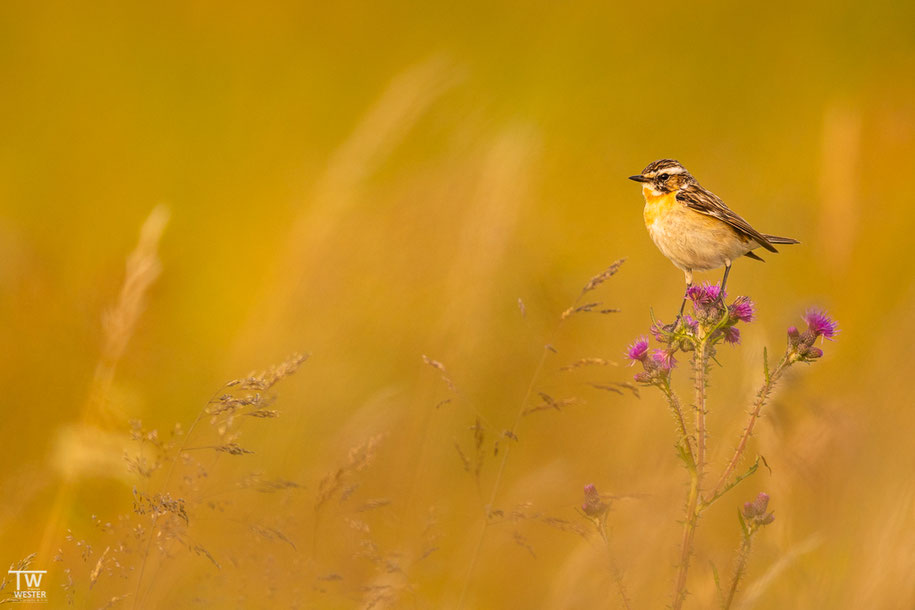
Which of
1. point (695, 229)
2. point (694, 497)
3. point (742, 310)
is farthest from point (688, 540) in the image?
point (695, 229)

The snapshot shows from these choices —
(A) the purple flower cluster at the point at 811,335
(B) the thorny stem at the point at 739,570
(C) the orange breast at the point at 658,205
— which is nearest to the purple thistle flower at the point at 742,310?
(A) the purple flower cluster at the point at 811,335

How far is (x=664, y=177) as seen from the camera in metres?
2.75

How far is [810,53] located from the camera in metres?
9.77

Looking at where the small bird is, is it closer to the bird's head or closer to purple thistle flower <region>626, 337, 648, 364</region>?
the bird's head

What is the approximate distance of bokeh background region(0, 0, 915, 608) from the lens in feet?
9.40

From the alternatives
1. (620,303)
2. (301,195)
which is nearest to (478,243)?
(620,303)

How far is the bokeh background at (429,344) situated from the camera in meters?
2.87

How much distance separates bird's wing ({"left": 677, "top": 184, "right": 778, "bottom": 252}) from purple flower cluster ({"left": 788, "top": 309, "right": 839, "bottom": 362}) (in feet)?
0.82

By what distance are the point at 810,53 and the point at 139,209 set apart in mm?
7354

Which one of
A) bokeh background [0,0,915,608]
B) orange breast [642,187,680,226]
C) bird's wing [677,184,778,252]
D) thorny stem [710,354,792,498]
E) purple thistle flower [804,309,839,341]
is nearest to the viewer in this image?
thorny stem [710,354,792,498]

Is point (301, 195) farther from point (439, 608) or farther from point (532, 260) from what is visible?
point (439, 608)

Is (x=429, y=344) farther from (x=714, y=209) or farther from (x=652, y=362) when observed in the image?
(x=652, y=362)

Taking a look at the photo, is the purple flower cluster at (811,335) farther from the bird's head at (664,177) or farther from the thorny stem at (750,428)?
the bird's head at (664,177)

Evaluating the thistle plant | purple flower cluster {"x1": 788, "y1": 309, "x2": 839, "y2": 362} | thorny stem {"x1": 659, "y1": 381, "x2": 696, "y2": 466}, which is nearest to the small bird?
the thistle plant
